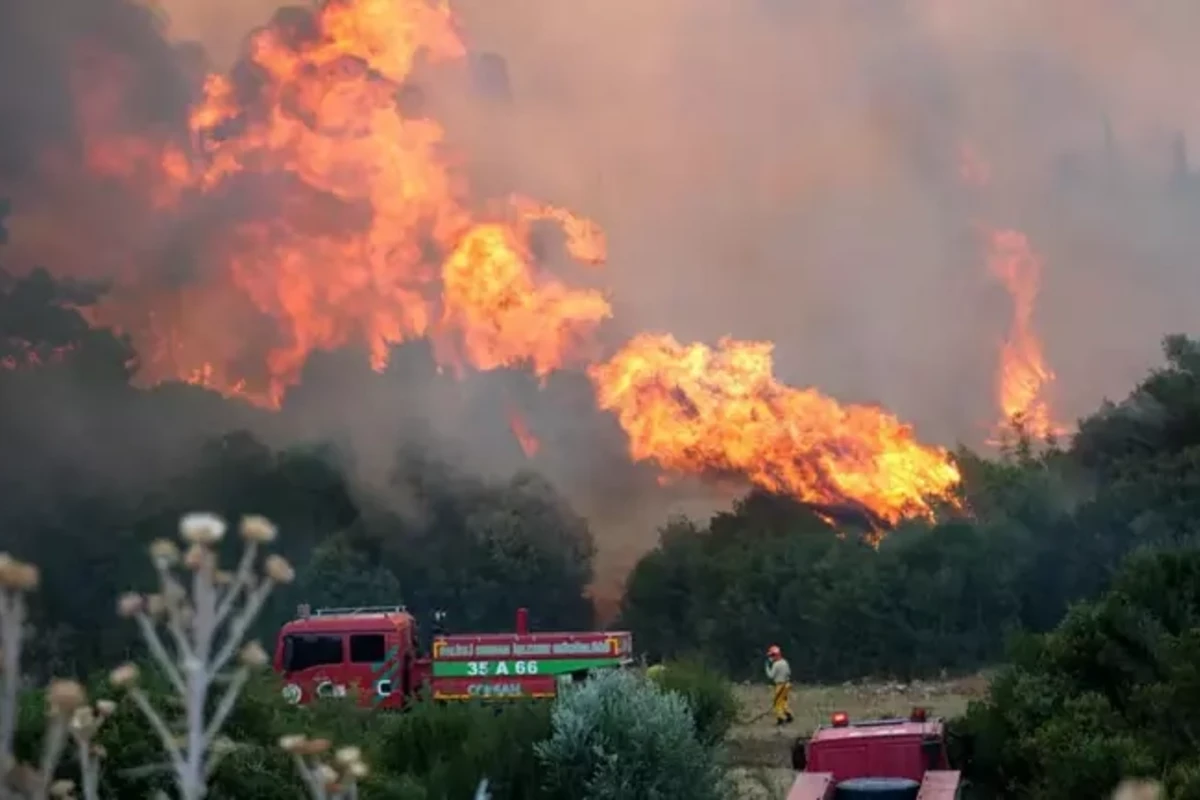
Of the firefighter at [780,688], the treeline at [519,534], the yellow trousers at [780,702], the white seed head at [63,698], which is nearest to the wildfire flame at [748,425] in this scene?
the treeline at [519,534]

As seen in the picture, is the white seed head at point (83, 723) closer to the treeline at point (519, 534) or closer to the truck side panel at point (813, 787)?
the truck side panel at point (813, 787)

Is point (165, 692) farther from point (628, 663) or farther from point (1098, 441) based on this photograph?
point (1098, 441)

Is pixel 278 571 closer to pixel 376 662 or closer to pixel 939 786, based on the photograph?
pixel 939 786

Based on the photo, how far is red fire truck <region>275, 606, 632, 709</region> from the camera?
76.4ft

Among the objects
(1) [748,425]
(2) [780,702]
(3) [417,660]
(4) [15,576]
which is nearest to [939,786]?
(4) [15,576]

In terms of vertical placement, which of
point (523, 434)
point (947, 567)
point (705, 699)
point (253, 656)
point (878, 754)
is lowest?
point (878, 754)

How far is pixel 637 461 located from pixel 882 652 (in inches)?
363

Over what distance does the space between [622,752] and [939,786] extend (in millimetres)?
3626

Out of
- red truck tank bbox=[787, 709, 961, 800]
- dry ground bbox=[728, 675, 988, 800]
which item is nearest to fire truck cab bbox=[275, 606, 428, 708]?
dry ground bbox=[728, 675, 988, 800]

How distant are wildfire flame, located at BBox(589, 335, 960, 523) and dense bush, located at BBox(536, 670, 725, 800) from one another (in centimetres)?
2692

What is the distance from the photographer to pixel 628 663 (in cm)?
2433

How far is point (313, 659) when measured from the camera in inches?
955

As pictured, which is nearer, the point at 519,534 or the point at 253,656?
the point at 253,656

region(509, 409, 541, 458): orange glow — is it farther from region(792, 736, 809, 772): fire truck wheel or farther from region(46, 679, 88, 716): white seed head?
region(46, 679, 88, 716): white seed head
